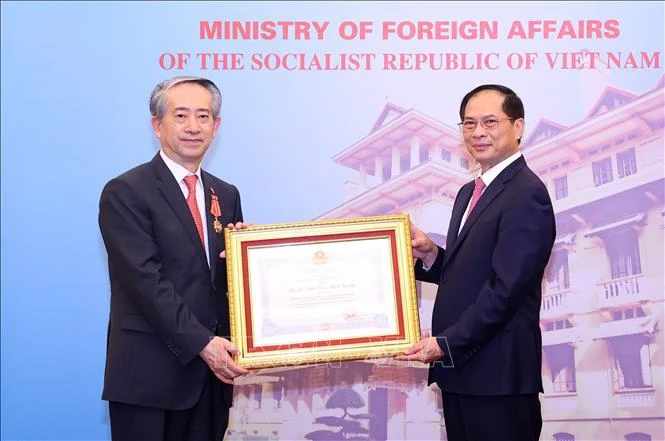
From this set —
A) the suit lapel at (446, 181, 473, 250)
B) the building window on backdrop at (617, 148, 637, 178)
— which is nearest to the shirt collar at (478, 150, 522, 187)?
the suit lapel at (446, 181, 473, 250)

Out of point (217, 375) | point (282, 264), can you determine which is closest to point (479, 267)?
point (282, 264)

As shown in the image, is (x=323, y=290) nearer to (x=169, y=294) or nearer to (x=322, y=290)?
(x=322, y=290)

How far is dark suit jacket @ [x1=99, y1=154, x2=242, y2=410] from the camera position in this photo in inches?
88.4

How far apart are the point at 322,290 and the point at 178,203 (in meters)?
0.57

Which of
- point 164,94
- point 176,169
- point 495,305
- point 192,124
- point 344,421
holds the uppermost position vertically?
point 164,94

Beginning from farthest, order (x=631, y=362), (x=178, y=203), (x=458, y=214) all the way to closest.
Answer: (x=631, y=362), (x=458, y=214), (x=178, y=203)

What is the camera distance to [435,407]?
136 inches

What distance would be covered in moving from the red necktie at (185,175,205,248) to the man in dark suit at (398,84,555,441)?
2.63ft

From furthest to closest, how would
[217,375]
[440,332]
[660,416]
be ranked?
1. [660,416]
2. [440,332]
3. [217,375]

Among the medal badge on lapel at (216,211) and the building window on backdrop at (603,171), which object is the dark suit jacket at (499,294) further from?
the building window on backdrop at (603,171)

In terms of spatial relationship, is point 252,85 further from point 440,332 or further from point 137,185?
point 440,332

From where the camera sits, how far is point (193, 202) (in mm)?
2463

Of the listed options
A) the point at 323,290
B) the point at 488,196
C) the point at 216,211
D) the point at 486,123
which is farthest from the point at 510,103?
the point at 216,211

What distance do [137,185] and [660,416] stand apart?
260 cm
